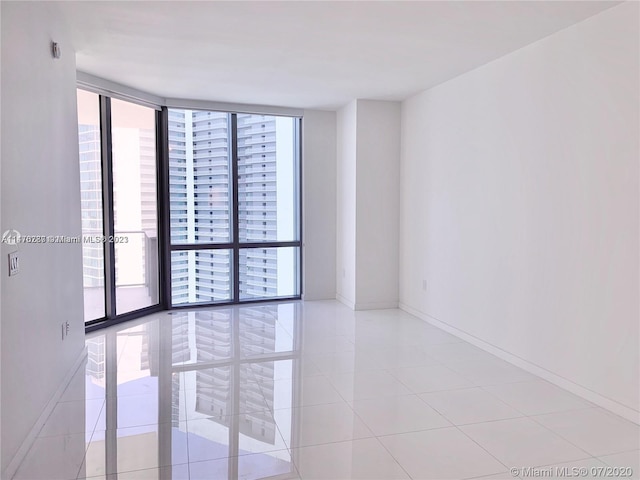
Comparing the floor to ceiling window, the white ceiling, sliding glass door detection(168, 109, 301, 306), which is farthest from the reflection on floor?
the white ceiling

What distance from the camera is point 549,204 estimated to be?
3418mm

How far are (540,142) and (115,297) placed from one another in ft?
14.0

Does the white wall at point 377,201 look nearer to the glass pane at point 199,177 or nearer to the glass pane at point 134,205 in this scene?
the glass pane at point 199,177

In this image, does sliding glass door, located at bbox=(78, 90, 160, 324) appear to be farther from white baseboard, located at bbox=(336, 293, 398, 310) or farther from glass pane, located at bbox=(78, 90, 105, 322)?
white baseboard, located at bbox=(336, 293, 398, 310)

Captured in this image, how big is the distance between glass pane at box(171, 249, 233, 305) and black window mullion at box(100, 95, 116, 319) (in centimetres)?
94

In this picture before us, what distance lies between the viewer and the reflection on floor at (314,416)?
7.72 ft

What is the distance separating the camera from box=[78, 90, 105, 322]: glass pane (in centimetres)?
463

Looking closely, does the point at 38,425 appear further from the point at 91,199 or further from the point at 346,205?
the point at 346,205

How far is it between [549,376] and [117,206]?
4.35 m

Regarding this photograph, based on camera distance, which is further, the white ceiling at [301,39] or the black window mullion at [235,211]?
the black window mullion at [235,211]

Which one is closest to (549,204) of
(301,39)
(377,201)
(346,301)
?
(301,39)

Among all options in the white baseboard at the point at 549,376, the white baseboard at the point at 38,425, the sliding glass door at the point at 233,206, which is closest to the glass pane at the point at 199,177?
the sliding glass door at the point at 233,206

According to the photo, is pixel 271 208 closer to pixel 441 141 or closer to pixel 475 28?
pixel 441 141

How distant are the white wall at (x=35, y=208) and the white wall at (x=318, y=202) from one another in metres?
3.01
